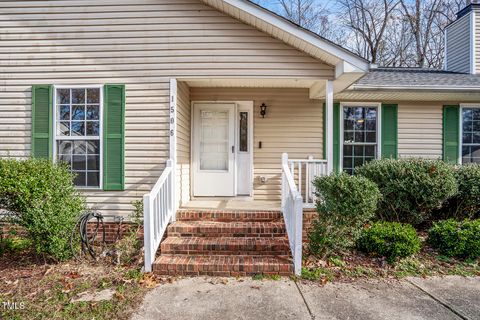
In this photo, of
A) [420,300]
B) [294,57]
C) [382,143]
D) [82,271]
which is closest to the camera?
[420,300]

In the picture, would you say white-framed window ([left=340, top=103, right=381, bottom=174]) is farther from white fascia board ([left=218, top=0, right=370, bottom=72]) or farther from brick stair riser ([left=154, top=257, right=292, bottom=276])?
brick stair riser ([left=154, top=257, right=292, bottom=276])

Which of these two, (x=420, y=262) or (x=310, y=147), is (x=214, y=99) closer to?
(x=310, y=147)

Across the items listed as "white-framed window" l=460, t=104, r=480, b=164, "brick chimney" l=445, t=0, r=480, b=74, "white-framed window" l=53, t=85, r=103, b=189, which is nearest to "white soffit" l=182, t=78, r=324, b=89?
"white-framed window" l=53, t=85, r=103, b=189

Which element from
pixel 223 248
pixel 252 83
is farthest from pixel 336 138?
pixel 223 248

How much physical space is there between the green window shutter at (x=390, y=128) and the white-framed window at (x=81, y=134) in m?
5.86

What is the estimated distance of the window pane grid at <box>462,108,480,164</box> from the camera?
24.1ft

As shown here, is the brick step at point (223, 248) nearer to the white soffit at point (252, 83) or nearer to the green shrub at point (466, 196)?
the white soffit at point (252, 83)

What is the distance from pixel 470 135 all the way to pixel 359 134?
2566mm

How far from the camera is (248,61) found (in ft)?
17.6

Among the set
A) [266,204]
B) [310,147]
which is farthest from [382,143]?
[266,204]

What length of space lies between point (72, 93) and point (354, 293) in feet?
17.3

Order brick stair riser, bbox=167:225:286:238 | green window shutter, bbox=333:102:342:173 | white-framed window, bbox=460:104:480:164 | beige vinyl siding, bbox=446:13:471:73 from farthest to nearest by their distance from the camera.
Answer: beige vinyl siding, bbox=446:13:471:73 → white-framed window, bbox=460:104:480:164 → green window shutter, bbox=333:102:342:173 → brick stair riser, bbox=167:225:286:238

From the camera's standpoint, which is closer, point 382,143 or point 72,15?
point 72,15

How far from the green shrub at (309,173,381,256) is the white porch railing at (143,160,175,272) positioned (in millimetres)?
2169
